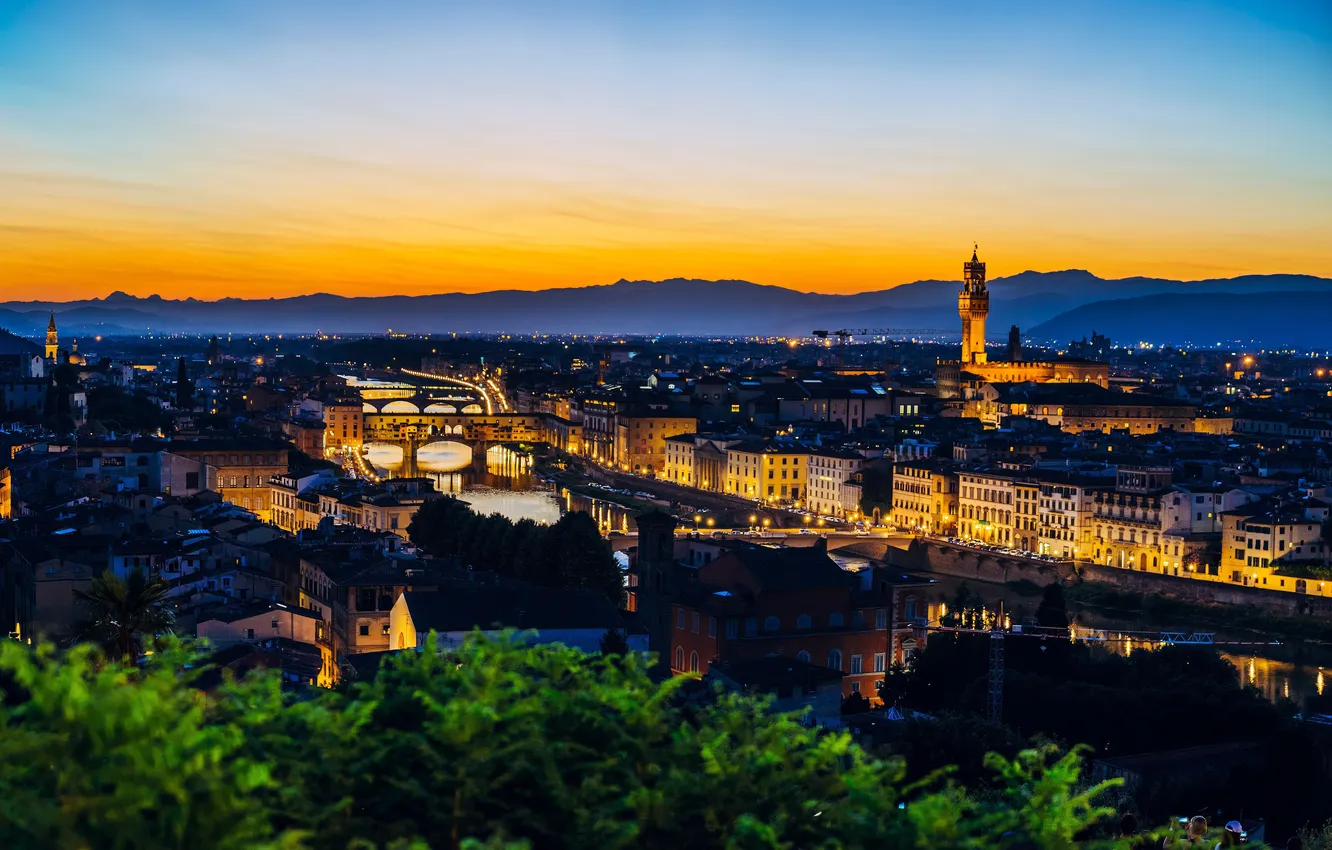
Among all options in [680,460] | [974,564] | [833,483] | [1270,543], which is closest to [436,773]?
[1270,543]

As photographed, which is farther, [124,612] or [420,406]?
[420,406]

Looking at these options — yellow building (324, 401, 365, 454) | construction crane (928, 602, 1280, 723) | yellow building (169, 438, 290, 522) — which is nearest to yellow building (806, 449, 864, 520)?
yellow building (169, 438, 290, 522)

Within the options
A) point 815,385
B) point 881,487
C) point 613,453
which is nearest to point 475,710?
point 881,487

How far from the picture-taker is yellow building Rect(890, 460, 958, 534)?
3195cm

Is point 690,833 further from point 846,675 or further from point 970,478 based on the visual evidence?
point 970,478

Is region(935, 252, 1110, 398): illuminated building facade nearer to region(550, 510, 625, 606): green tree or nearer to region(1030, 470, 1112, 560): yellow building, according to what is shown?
region(1030, 470, 1112, 560): yellow building

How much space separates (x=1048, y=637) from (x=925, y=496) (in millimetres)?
14881

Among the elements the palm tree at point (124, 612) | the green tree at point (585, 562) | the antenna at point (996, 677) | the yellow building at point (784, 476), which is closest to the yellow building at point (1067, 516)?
the yellow building at point (784, 476)

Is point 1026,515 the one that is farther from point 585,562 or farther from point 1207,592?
point 585,562

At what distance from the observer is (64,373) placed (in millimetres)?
41250

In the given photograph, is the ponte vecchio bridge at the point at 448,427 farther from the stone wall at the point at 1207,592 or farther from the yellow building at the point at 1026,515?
the stone wall at the point at 1207,592

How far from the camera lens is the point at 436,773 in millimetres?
4680

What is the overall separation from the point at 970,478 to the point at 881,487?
9.17ft

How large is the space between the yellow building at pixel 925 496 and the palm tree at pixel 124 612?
2245 centimetres
